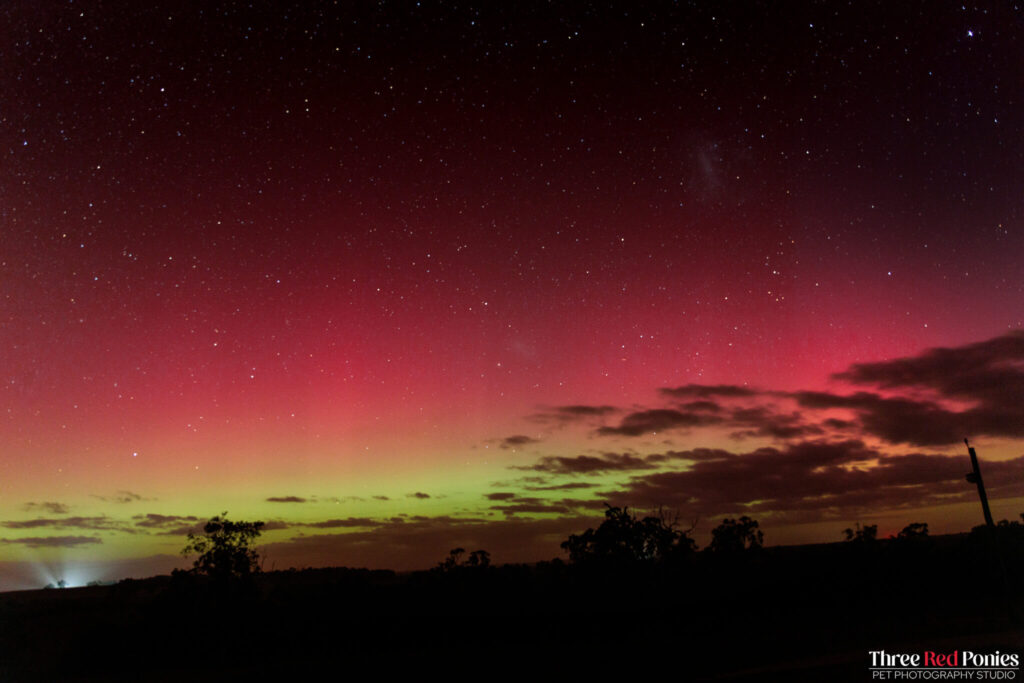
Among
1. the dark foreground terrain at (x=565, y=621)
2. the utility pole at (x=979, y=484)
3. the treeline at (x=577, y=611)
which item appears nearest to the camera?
the utility pole at (x=979, y=484)

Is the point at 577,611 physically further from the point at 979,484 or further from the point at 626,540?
the point at 979,484

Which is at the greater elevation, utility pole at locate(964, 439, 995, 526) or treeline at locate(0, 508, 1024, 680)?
utility pole at locate(964, 439, 995, 526)

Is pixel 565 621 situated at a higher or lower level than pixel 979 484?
lower

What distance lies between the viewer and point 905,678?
16250 millimetres

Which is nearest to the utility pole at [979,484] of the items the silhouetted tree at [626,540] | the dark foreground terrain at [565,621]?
the dark foreground terrain at [565,621]

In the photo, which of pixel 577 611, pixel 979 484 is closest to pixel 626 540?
pixel 577 611

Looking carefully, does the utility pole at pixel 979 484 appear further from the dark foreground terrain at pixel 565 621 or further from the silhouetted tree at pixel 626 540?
the silhouetted tree at pixel 626 540

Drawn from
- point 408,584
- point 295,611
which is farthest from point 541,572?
point 295,611

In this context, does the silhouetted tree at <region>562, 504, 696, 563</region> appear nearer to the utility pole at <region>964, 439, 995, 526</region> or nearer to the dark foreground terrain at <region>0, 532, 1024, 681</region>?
the dark foreground terrain at <region>0, 532, 1024, 681</region>

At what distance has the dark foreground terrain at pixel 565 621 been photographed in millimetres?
27781

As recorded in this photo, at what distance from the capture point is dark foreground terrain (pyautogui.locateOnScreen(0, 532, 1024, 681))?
91.1 feet

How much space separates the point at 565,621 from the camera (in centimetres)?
3766

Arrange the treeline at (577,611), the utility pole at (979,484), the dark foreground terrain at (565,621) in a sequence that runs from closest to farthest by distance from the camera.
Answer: the utility pole at (979,484) < the dark foreground terrain at (565,621) < the treeline at (577,611)

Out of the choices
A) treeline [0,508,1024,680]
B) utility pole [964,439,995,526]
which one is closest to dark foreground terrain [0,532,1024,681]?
treeline [0,508,1024,680]
